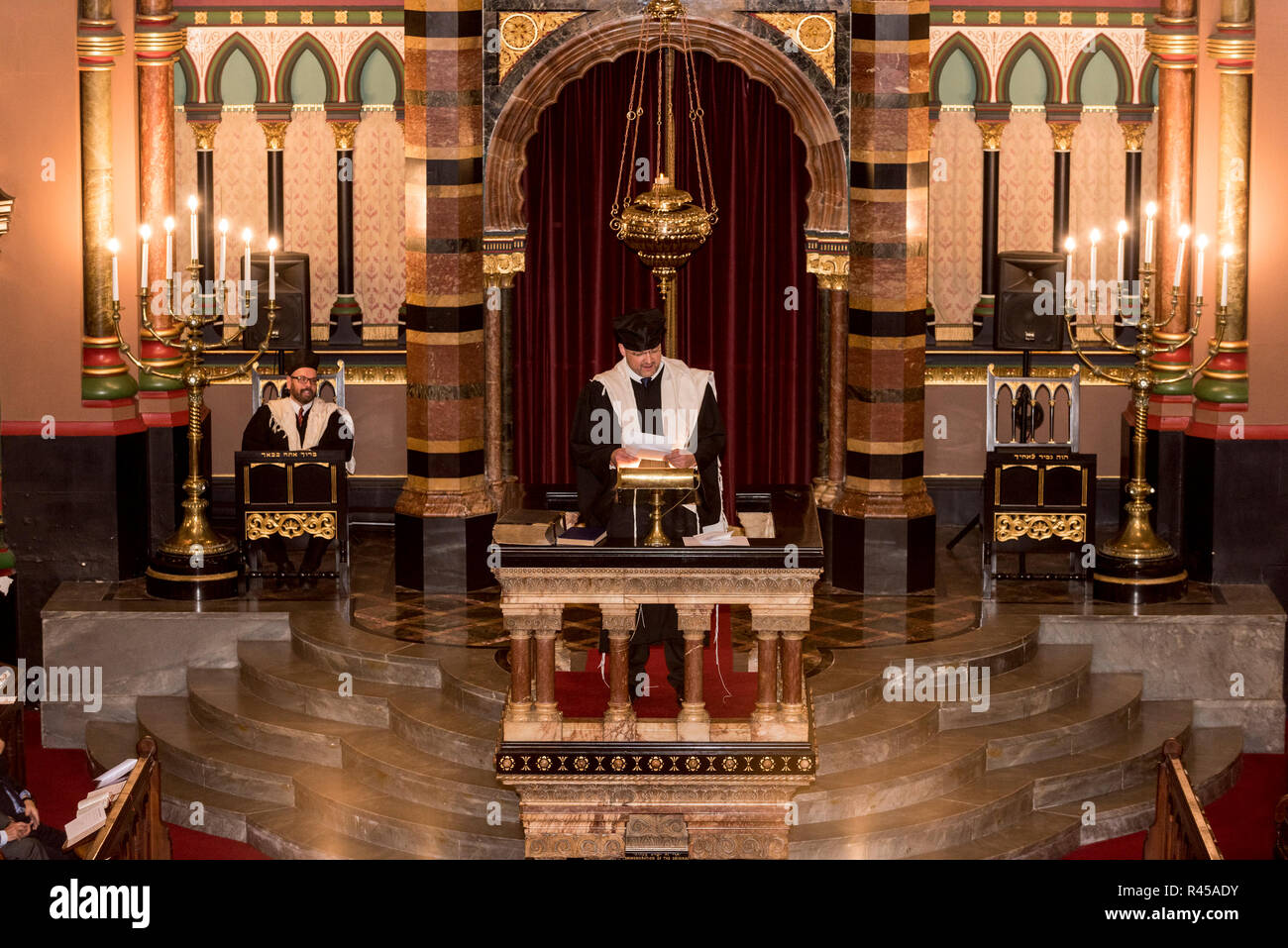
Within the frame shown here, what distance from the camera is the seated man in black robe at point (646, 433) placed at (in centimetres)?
1007

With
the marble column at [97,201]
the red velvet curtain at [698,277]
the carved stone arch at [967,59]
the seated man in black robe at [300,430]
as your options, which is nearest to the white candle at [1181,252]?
the carved stone arch at [967,59]

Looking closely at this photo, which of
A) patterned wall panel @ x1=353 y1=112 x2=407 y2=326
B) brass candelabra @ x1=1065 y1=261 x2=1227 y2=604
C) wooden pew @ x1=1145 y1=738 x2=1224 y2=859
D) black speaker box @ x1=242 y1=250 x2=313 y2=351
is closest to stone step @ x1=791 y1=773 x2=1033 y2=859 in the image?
wooden pew @ x1=1145 y1=738 x2=1224 y2=859

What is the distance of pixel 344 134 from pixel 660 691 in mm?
5808

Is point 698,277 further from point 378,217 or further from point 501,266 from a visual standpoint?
point 378,217

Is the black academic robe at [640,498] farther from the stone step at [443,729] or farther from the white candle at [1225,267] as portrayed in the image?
the white candle at [1225,267]

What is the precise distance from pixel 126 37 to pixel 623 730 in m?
6.37

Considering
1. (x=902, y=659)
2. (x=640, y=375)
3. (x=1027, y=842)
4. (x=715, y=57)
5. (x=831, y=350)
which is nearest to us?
(x=640, y=375)

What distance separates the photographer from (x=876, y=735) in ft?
35.6

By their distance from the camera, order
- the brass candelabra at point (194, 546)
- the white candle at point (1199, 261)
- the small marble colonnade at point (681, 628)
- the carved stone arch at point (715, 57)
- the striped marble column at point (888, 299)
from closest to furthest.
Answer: the small marble colonnade at point (681, 628) < the white candle at point (1199, 261) < the brass candelabra at point (194, 546) < the striped marble column at point (888, 299) < the carved stone arch at point (715, 57)

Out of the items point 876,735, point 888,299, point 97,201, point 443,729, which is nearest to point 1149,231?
point 888,299

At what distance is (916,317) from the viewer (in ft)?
42.7

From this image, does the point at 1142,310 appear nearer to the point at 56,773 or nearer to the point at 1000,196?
the point at 1000,196

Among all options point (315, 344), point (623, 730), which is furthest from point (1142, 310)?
point (315, 344)

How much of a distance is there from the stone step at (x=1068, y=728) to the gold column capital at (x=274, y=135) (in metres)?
6.47
